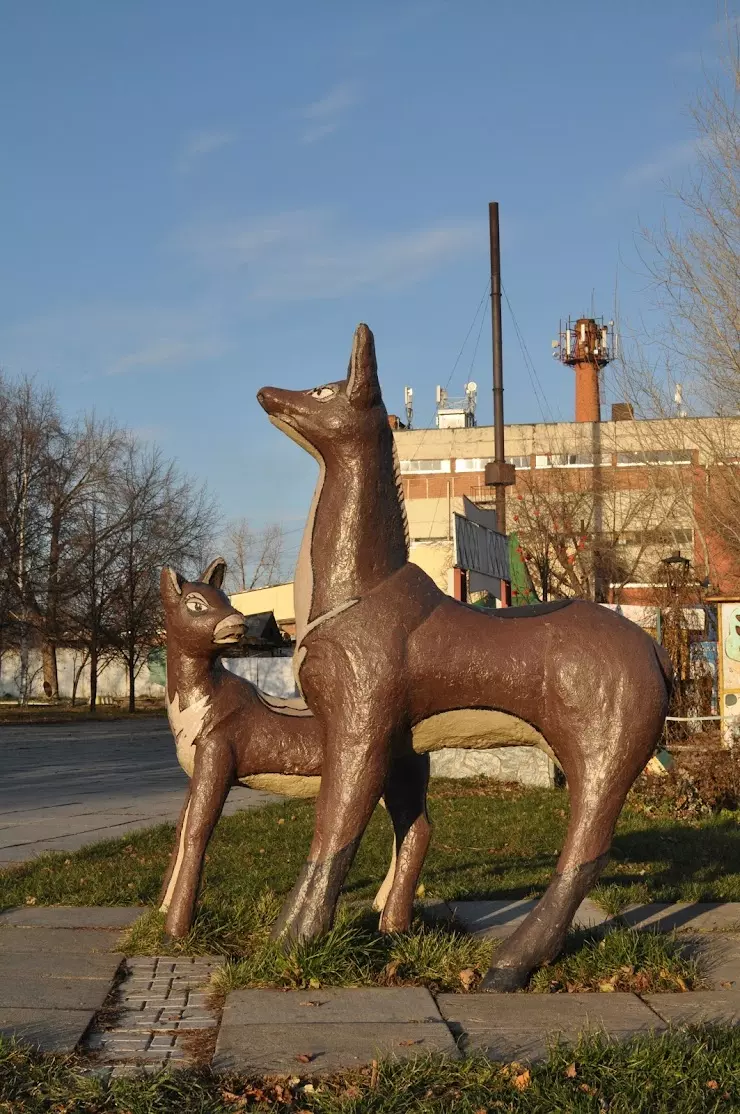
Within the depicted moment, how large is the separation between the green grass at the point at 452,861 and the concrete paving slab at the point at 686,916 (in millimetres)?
127

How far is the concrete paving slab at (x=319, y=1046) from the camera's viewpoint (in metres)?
3.77

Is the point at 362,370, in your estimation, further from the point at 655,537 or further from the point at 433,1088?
the point at 655,537

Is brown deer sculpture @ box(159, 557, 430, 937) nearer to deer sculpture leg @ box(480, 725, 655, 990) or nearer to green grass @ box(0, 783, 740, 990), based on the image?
green grass @ box(0, 783, 740, 990)

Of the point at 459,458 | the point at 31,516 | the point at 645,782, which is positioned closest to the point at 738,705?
the point at 645,782

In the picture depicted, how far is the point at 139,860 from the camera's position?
27.2ft

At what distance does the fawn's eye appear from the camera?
584 cm

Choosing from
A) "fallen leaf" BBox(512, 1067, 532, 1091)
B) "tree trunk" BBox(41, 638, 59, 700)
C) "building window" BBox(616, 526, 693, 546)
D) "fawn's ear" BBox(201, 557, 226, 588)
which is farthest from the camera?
"tree trunk" BBox(41, 638, 59, 700)

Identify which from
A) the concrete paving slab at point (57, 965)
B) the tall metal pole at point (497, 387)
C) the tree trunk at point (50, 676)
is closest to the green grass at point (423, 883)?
the concrete paving slab at point (57, 965)

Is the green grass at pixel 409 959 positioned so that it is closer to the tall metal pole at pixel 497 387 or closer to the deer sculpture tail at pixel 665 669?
the deer sculpture tail at pixel 665 669

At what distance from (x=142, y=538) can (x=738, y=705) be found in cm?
2386

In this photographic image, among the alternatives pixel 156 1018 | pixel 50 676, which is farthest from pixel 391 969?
pixel 50 676

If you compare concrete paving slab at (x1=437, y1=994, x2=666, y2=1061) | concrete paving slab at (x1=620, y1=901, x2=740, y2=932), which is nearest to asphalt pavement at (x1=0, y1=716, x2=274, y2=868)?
concrete paving slab at (x1=620, y1=901, x2=740, y2=932)

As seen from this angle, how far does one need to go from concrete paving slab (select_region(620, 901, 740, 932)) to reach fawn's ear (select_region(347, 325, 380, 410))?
3067mm

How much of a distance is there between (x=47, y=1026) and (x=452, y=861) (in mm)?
4532
